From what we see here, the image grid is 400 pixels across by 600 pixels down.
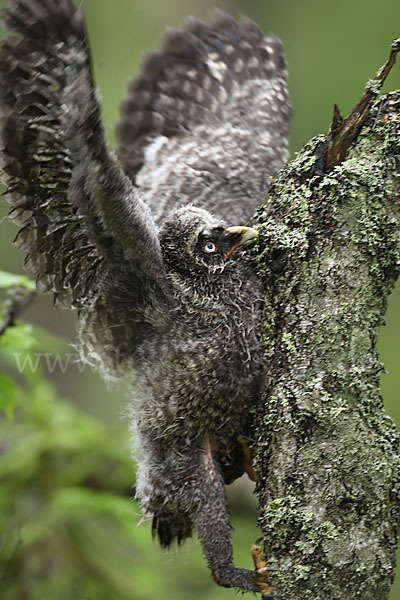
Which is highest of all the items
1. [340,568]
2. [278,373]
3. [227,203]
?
[227,203]

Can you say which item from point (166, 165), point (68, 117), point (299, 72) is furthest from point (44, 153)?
point (299, 72)

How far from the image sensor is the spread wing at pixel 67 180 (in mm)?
2232

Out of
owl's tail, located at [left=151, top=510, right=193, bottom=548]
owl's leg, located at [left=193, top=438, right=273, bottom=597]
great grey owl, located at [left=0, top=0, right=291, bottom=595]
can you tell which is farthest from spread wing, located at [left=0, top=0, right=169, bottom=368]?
owl's tail, located at [left=151, top=510, right=193, bottom=548]

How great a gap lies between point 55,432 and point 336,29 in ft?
17.2

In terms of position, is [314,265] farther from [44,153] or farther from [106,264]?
[44,153]

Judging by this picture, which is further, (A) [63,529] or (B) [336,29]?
(B) [336,29]

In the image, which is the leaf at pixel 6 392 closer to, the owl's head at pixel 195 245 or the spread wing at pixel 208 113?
the owl's head at pixel 195 245

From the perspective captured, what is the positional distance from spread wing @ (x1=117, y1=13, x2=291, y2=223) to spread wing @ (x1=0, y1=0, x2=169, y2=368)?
883 millimetres

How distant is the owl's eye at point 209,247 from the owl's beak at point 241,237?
73 millimetres

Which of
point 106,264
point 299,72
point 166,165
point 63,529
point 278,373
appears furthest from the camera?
point 299,72

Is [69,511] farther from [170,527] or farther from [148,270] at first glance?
[148,270]

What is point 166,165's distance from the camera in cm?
377

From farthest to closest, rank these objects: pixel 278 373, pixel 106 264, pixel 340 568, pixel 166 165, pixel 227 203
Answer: pixel 166 165, pixel 227 203, pixel 106 264, pixel 278 373, pixel 340 568

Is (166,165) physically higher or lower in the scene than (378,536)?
higher
